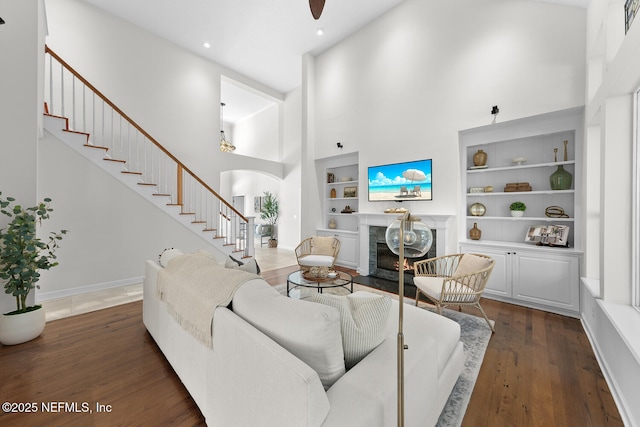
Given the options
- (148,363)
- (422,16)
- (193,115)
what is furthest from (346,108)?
(148,363)

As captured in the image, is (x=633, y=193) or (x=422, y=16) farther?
(x=422, y=16)

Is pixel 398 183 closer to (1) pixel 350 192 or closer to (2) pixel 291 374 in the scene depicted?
(1) pixel 350 192

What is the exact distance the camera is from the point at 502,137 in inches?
145

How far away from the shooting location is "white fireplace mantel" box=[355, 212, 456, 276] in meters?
3.93

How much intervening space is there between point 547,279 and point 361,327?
10.5 feet

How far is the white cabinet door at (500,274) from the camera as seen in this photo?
11.2 ft

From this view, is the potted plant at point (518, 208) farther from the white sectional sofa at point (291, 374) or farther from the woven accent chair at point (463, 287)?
the white sectional sofa at point (291, 374)

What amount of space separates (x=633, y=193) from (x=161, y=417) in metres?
3.77

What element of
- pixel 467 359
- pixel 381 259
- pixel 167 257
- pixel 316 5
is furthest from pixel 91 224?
pixel 467 359

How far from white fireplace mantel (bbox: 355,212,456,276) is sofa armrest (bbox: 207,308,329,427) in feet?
9.44

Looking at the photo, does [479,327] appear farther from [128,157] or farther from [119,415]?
[128,157]

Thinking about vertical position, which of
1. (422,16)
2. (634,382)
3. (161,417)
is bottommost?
(161,417)

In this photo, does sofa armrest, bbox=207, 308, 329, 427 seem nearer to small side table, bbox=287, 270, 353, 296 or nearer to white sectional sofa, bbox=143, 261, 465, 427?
white sectional sofa, bbox=143, 261, 465, 427

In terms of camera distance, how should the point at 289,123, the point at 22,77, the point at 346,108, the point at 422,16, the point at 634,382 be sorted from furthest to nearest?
the point at 289,123 < the point at 346,108 < the point at 422,16 < the point at 22,77 < the point at 634,382
